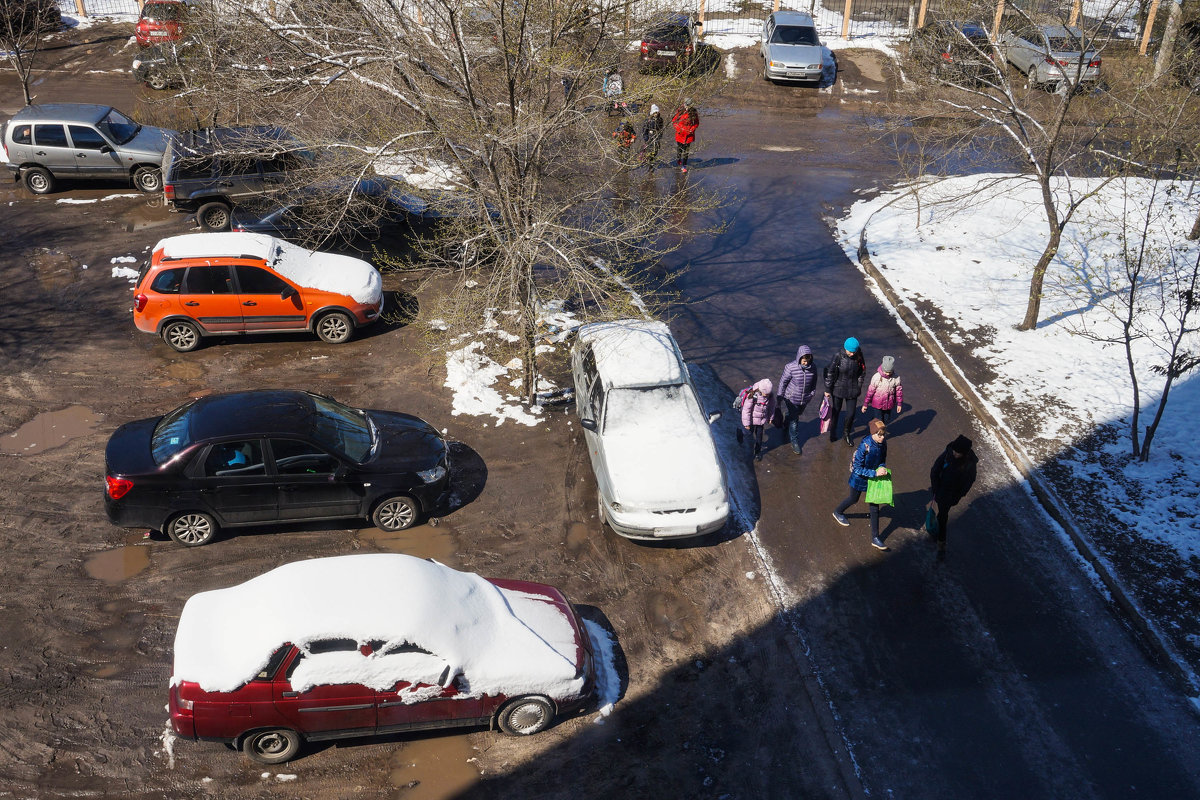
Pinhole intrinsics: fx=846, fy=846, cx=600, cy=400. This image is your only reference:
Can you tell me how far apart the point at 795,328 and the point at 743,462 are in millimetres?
3876

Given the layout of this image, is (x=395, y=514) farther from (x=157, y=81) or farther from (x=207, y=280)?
(x=157, y=81)

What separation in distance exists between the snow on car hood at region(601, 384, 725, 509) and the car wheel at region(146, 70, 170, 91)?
19573mm

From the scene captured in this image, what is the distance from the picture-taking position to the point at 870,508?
10.2 metres

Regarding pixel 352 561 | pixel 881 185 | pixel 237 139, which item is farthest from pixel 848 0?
pixel 352 561

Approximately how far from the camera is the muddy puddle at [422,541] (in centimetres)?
1004

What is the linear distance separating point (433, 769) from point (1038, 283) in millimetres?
12094

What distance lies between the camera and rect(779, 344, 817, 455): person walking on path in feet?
37.6

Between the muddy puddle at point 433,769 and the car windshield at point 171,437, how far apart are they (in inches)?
170

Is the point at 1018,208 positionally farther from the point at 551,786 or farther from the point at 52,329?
the point at 52,329

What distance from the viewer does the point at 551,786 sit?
7496 mm

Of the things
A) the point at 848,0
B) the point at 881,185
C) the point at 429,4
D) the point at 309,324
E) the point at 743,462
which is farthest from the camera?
the point at 848,0

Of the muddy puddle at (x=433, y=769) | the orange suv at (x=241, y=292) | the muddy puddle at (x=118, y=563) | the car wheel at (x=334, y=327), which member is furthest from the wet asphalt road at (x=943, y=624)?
the muddy puddle at (x=118, y=563)

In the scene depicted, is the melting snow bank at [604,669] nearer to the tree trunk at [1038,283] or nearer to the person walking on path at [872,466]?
the person walking on path at [872,466]

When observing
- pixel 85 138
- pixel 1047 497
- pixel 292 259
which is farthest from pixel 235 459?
pixel 85 138
